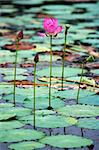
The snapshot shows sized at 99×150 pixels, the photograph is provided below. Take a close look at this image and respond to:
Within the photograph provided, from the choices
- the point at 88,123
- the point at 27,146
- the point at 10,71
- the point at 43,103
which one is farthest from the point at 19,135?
the point at 10,71

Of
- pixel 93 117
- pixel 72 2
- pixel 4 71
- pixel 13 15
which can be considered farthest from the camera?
pixel 72 2

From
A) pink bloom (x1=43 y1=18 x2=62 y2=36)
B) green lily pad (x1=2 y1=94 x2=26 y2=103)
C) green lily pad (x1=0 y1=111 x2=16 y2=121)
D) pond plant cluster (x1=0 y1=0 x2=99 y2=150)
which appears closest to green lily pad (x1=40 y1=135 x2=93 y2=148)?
pond plant cluster (x1=0 y1=0 x2=99 y2=150)

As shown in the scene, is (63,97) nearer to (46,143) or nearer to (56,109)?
(56,109)

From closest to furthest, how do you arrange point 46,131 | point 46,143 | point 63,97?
1. point 46,143
2. point 46,131
3. point 63,97

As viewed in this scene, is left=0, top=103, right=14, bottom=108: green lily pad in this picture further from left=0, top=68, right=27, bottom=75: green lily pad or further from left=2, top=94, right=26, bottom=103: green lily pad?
left=0, top=68, right=27, bottom=75: green lily pad

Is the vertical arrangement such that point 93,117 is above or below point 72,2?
below

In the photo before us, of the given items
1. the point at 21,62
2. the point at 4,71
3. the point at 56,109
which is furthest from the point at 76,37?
the point at 56,109

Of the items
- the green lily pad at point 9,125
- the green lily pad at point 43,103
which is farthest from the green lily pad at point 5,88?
the green lily pad at point 9,125
